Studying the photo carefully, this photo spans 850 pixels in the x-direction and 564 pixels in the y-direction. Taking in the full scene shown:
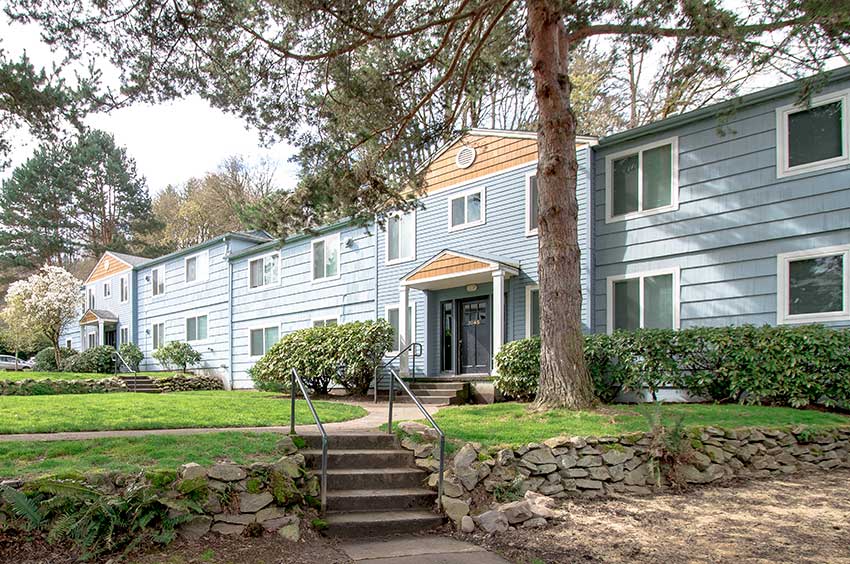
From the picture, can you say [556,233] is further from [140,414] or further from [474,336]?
[140,414]

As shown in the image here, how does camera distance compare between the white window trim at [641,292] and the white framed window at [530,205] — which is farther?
the white framed window at [530,205]

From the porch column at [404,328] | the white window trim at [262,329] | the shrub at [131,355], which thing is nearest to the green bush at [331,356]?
the porch column at [404,328]

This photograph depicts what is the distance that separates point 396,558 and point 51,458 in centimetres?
318

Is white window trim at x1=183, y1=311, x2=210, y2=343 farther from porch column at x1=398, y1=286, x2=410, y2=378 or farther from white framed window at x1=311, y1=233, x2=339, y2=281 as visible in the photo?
porch column at x1=398, y1=286, x2=410, y2=378

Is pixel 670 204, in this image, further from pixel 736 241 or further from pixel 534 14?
pixel 534 14

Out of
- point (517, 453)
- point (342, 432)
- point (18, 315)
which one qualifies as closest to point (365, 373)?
point (342, 432)

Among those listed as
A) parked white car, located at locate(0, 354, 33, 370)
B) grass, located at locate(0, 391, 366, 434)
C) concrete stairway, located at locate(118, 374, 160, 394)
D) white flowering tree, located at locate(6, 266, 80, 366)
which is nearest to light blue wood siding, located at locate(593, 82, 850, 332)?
grass, located at locate(0, 391, 366, 434)

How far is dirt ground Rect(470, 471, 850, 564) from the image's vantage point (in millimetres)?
4734

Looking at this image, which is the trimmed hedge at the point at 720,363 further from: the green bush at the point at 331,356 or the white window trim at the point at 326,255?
the white window trim at the point at 326,255

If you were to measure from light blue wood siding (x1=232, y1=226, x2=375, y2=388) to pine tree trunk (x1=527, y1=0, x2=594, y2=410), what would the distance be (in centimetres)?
792

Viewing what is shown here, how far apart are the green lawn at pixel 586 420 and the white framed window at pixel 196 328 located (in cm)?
1730

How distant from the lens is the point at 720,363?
390 inches

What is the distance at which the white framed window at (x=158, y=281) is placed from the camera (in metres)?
26.9

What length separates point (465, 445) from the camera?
641 centimetres
